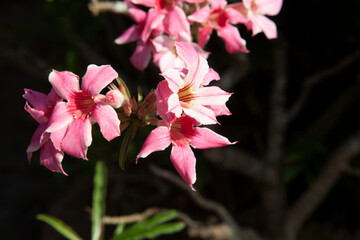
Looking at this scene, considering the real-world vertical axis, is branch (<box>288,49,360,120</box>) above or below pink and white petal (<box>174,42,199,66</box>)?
below

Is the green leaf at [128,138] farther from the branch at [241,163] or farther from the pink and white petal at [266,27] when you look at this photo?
the branch at [241,163]

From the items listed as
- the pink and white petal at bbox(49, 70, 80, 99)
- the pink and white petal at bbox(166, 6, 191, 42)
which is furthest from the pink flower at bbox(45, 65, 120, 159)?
the pink and white petal at bbox(166, 6, 191, 42)

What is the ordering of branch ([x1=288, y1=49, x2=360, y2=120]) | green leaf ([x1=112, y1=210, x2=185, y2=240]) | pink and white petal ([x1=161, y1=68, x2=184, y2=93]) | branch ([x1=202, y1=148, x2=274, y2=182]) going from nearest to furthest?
pink and white petal ([x1=161, y1=68, x2=184, y2=93]) → green leaf ([x1=112, y1=210, x2=185, y2=240]) → branch ([x1=288, y1=49, x2=360, y2=120]) → branch ([x1=202, y1=148, x2=274, y2=182])

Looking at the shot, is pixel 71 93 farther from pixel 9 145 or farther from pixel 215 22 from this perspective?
pixel 9 145

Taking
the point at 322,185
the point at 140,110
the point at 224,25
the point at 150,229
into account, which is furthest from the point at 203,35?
the point at 322,185

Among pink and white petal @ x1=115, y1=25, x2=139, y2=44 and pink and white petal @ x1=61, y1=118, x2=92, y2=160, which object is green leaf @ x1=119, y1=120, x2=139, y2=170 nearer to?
pink and white petal @ x1=61, y1=118, x2=92, y2=160

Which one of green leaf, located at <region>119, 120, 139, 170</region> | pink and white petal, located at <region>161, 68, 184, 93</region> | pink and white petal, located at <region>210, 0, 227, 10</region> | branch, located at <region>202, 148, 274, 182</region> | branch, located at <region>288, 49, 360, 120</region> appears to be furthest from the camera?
branch, located at <region>202, 148, 274, 182</region>
